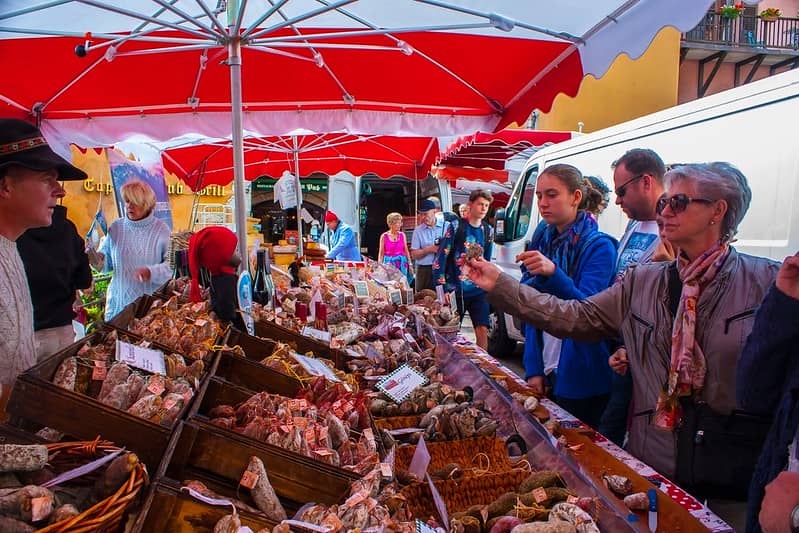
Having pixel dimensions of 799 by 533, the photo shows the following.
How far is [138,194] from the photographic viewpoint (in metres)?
4.04

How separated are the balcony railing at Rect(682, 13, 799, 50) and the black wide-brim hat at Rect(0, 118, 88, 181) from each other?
61.7 ft

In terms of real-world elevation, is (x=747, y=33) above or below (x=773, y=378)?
above

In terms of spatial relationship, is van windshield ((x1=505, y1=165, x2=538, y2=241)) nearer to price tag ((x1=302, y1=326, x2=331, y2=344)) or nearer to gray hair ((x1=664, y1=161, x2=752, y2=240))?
price tag ((x1=302, y1=326, x2=331, y2=344))

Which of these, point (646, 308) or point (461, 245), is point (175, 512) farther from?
point (461, 245)

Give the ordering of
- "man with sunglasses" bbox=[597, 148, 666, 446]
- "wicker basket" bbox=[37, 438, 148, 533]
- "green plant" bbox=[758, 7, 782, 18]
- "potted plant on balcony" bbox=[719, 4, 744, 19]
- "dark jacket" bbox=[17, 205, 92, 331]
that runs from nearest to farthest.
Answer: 1. "wicker basket" bbox=[37, 438, 148, 533]
2. "man with sunglasses" bbox=[597, 148, 666, 446]
3. "dark jacket" bbox=[17, 205, 92, 331]
4. "potted plant on balcony" bbox=[719, 4, 744, 19]
5. "green plant" bbox=[758, 7, 782, 18]

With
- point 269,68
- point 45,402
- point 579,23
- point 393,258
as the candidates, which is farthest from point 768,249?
point 393,258

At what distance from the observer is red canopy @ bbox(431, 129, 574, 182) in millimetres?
8664

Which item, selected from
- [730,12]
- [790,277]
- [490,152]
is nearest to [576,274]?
[790,277]

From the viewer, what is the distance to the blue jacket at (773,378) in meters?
1.35

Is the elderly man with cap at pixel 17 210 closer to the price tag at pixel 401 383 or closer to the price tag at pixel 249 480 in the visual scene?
the price tag at pixel 249 480

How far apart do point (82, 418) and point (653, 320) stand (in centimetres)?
180

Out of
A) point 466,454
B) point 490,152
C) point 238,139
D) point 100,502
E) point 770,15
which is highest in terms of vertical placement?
point 770,15

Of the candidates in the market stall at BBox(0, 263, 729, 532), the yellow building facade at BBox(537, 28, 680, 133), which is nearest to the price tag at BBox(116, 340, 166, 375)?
the market stall at BBox(0, 263, 729, 532)

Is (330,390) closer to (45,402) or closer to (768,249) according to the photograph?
(45,402)
